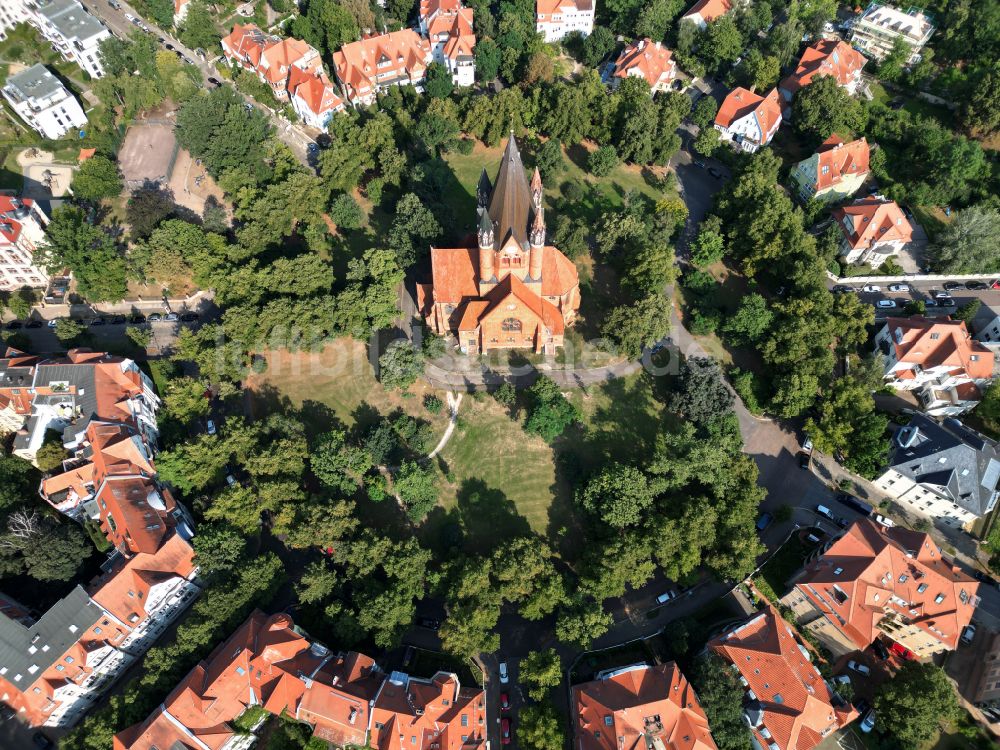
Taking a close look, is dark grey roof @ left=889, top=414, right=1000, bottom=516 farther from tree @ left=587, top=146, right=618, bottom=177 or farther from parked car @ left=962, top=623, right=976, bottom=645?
tree @ left=587, top=146, right=618, bottom=177

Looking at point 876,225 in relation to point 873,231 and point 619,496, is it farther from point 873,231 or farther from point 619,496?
point 619,496

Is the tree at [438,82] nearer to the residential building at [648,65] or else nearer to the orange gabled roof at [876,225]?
the residential building at [648,65]

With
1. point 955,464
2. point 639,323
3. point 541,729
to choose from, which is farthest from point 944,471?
point 541,729

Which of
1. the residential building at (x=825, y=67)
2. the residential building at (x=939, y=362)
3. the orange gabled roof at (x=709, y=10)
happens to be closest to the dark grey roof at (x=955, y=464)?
the residential building at (x=939, y=362)

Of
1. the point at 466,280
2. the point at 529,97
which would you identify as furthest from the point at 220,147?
the point at 529,97

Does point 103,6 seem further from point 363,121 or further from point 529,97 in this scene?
point 529,97

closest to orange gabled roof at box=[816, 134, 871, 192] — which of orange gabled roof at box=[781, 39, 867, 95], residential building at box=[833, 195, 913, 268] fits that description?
residential building at box=[833, 195, 913, 268]
